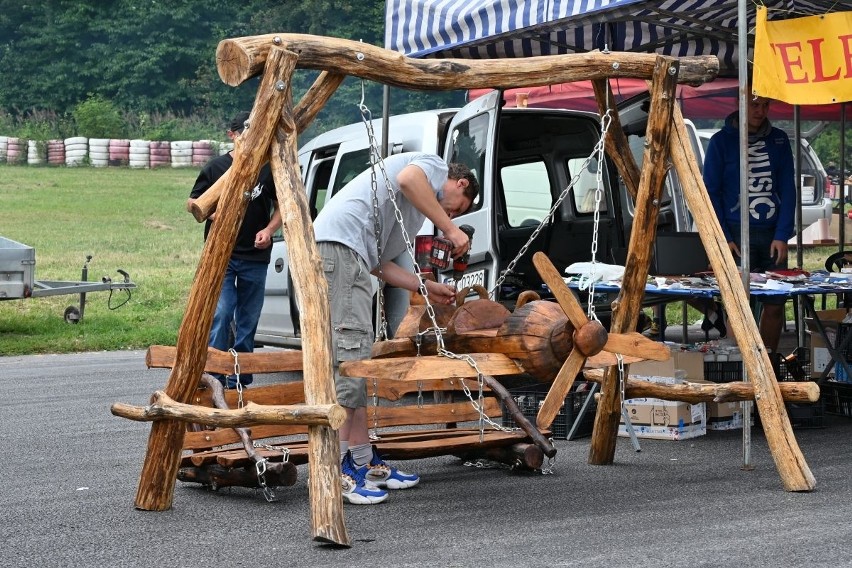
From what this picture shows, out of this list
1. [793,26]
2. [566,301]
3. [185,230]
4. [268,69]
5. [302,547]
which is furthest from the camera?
[185,230]

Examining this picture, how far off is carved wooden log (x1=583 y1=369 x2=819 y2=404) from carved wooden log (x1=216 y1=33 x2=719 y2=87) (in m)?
1.66

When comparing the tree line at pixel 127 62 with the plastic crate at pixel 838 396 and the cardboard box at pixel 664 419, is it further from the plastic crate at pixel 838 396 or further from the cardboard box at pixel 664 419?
the cardboard box at pixel 664 419

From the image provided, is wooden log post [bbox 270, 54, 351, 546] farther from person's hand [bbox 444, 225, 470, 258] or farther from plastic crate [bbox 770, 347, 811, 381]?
plastic crate [bbox 770, 347, 811, 381]

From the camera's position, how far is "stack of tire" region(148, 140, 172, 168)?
3484 centimetres

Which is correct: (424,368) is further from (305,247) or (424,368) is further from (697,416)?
(697,416)

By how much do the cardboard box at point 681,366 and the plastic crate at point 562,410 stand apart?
0.41 metres

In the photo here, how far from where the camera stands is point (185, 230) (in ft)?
86.1

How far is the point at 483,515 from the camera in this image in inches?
240

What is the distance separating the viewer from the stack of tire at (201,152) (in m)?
34.3

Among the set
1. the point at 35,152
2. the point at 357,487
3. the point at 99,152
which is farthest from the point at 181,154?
the point at 357,487

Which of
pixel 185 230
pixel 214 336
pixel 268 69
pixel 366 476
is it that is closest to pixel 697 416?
pixel 366 476

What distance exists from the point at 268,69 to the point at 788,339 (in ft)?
24.8

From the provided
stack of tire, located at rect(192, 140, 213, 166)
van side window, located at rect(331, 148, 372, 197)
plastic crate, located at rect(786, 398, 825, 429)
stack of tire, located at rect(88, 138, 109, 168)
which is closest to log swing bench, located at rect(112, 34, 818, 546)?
plastic crate, located at rect(786, 398, 825, 429)

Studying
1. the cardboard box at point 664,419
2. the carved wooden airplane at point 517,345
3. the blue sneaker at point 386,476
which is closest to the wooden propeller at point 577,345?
the carved wooden airplane at point 517,345
